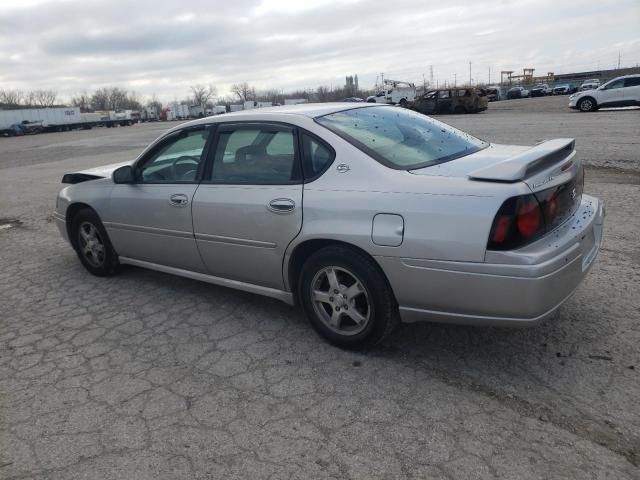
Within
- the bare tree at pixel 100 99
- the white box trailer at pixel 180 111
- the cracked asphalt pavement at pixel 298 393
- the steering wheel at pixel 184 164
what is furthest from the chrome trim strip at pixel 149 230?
the bare tree at pixel 100 99

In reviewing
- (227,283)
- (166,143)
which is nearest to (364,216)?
(227,283)

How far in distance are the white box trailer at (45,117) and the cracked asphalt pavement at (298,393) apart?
59599 millimetres

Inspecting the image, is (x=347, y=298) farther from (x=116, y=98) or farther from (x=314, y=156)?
(x=116, y=98)

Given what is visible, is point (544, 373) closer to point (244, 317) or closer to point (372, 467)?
point (372, 467)

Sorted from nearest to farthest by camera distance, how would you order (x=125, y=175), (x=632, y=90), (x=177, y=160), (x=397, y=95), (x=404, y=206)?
1. (x=404, y=206)
2. (x=177, y=160)
3. (x=125, y=175)
4. (x=632, y=90)
5. (x=397, y=95)

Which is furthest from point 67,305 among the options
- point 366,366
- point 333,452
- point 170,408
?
point 333,452

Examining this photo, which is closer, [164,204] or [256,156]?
[256,156]

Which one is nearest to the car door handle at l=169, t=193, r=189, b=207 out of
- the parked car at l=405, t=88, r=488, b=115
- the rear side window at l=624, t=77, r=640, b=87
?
the rear side window at l=624, t=77, r=640, b=87

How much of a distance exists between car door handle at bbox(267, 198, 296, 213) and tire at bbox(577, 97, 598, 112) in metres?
24.6

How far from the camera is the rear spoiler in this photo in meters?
2.72

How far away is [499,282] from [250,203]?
5.57ft

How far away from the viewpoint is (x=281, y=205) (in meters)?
3.38

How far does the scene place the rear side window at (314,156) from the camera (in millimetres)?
3322

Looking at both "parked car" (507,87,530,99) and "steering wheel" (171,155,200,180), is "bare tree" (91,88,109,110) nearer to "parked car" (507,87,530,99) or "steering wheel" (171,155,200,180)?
"parked car" (507,87,530,99)
